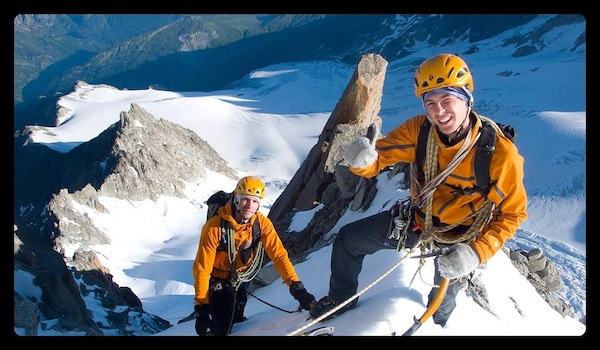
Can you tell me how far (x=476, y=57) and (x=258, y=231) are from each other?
432 ft

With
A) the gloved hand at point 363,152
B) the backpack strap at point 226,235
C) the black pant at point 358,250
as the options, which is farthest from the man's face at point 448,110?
the backpack strap at point 226,235

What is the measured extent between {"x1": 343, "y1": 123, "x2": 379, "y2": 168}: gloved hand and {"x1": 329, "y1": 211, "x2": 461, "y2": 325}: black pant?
3.30 feet

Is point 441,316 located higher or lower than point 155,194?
higher

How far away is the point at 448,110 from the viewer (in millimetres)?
4945

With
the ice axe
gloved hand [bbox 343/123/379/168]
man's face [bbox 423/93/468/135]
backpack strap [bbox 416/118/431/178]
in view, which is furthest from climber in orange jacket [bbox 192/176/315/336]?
man's face [bbox 423/93/468/135]

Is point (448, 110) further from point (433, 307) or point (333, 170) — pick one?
point (333, 170)

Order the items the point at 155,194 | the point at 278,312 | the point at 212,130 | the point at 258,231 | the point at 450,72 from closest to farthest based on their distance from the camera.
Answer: the point at 450,72 → the point at 258,231 → the point at 278,312 → the point at 155,194 → the point at 212,130

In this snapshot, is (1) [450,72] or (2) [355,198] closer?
(1) [450,72]

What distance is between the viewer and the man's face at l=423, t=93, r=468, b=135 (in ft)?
16.1

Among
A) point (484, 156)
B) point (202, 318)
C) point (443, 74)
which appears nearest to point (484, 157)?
point (484, 156)

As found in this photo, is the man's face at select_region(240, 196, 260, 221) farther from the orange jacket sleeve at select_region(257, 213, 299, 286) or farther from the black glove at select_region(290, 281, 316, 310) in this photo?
the black glove at select_region(290, 281, 316, 310)

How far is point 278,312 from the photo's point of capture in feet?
27.7

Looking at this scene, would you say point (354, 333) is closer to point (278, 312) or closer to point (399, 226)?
point (399, 226)

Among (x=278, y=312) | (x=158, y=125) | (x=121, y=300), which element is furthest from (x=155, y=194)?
(x=278, y=312)
